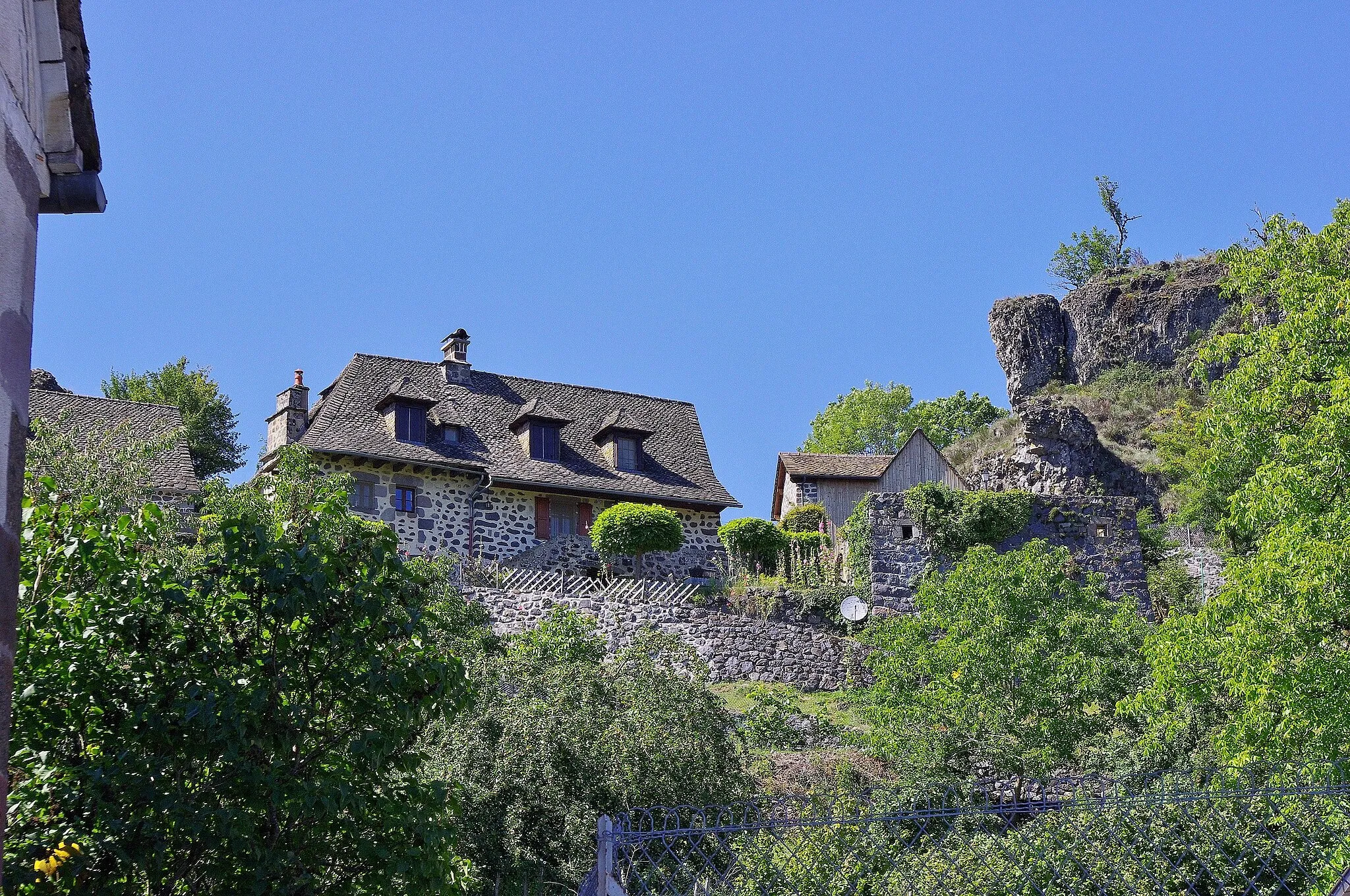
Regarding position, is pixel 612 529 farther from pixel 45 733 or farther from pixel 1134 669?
pixel 45 733

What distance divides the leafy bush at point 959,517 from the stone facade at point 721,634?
12.5 feet

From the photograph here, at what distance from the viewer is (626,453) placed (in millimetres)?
31953

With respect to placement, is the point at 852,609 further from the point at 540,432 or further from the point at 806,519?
the point at 540,432

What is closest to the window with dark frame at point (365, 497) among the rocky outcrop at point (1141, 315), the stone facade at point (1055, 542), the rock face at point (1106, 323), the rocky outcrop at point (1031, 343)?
the stone facade at point (1055, 542)

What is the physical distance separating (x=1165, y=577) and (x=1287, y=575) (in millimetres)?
16568

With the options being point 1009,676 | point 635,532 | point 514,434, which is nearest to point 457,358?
point 514,434

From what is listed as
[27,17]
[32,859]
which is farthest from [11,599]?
[32,859]

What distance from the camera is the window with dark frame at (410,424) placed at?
29.3 metres

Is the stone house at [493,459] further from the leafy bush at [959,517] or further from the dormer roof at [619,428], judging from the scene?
the leafy bush at [959,517]

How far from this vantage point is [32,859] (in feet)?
17.1

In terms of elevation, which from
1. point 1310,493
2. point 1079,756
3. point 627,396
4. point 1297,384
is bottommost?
point 1079,756

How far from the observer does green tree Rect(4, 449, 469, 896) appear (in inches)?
216

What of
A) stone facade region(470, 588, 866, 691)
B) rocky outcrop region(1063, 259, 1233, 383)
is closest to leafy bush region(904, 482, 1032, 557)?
stone facade region(470, 588, 866, 691)

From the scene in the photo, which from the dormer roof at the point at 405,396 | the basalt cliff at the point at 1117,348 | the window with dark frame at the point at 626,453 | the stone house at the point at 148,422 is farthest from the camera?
the basalt cliff at the point at 1117,348
